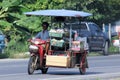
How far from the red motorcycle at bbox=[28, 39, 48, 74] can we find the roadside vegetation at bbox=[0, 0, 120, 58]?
39.7ft

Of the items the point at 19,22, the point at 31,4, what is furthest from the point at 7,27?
the point at 31,4

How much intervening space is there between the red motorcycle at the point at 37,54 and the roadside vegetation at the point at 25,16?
12.1 meters

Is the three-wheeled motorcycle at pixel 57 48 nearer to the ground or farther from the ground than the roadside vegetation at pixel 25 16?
nearer to the ground

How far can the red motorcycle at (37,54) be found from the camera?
61.1ft

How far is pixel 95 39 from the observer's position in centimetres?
3553

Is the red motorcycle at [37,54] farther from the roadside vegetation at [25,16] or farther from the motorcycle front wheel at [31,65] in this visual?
the roadside vegetation at [25,16]

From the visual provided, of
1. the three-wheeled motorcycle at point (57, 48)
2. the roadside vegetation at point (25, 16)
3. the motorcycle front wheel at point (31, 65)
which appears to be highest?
the roadside vegetation at point (25, 16)

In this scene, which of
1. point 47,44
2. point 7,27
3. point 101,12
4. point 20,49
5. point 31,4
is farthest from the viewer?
point 101,12

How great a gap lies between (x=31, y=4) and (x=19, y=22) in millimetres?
3271

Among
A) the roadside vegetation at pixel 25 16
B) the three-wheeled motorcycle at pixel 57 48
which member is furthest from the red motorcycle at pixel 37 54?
the roadside vegetation at pixel 25 16

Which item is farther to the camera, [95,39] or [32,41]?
[95,39]

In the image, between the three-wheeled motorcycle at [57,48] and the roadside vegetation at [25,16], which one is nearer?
the three-wheeled motorcycle at [57,48]

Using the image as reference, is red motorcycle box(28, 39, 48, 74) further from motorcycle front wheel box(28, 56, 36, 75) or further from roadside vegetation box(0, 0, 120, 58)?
roadside vegetation box(0, 0, 120, 58)

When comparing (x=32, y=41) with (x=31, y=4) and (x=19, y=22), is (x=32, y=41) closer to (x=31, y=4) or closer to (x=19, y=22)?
(x=19, y=22)
